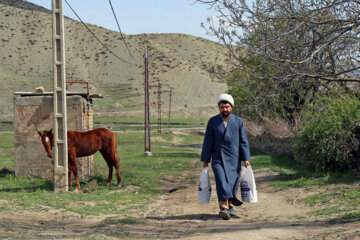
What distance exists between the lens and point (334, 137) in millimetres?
13344

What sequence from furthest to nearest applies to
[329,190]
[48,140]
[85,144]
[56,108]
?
1. [85,144]
2. [48,140]
3. [56,108]
4. [329,190]

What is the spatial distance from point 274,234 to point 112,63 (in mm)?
103130

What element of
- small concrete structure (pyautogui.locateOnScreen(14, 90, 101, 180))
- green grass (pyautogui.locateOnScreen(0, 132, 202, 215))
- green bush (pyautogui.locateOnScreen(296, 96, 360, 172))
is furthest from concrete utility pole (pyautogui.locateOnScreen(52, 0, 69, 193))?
green bush (pyautogui.locateOnScreen(296, 96, 360, 172))

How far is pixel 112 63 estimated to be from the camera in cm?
10812

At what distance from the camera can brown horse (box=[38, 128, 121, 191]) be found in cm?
1288

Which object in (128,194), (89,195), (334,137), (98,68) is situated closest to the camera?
(89,195)

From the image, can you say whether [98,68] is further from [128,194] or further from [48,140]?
[128,194]

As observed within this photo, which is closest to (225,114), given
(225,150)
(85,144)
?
(225,150)

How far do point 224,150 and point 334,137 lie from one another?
5.79 meters

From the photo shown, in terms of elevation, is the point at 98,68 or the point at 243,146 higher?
the point at 98,68

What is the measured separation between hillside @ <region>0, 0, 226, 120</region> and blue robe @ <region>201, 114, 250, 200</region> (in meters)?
80.9

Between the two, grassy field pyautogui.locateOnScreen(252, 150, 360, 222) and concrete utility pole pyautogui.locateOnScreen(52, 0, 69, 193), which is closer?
grassy field pyautogui.locateOnScreen(252, 150, 360, 222)

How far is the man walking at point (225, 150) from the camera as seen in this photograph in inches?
336

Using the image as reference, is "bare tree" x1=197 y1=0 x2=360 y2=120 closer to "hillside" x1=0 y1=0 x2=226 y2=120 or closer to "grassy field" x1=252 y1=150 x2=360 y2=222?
"grassy field" x1=252 y1=150 x2=360 y2=222
